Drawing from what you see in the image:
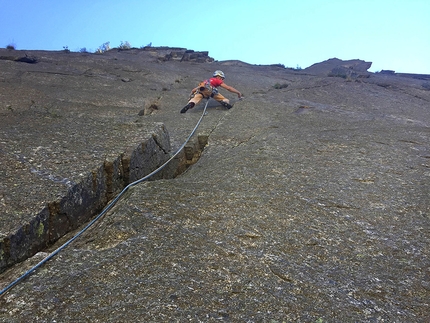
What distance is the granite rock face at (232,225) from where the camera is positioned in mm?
2053

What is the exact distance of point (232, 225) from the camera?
2867 millimetres

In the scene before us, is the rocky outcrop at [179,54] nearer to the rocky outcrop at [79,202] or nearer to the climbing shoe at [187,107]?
the climbing shoe at [187,107]

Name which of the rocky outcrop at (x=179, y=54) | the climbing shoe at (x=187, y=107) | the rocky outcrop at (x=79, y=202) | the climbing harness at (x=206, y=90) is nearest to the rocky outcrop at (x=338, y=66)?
the rocky outcrop at (x=179, y=54)

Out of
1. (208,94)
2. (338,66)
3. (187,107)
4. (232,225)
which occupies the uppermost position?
(338,66)

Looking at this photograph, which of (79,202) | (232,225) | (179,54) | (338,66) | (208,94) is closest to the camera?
(232,225)

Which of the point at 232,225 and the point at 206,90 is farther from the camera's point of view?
the point at 206,90

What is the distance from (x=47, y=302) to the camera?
199cm

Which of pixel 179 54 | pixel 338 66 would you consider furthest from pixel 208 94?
pixel 338 66

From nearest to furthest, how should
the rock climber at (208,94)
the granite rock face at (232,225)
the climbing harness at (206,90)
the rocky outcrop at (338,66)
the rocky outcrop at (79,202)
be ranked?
the granite rock face at (232,225), the rocky outcrop at (79,202), the rock climber at (208,94), the climbing harness at (206,90), the rocky outcrop at (338,66)

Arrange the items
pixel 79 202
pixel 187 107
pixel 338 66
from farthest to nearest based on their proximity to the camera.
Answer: pixel 338 66
pixel 187 107
pixel 79 202

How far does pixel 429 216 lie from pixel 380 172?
96 cm

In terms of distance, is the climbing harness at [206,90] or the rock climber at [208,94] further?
the climbing harness at [206,90]

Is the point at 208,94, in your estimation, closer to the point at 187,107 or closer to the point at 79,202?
the point at 187,107

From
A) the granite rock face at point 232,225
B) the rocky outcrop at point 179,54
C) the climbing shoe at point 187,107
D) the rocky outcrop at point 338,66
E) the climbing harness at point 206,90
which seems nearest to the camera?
the granite rock face at point 232,225
